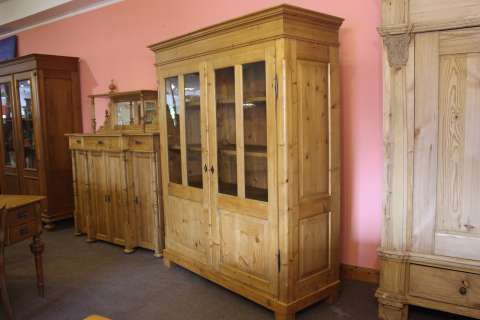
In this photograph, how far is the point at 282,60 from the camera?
7.47 ft

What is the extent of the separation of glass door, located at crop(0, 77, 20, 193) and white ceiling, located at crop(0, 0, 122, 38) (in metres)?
0.90

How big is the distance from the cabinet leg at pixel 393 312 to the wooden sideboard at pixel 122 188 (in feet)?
6.65

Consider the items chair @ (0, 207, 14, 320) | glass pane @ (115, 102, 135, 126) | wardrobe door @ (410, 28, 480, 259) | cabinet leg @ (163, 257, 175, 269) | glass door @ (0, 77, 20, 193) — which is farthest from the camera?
glass door @ (0, 77, 20, 193)

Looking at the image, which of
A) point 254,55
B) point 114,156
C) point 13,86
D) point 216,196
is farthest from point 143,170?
point 13,86

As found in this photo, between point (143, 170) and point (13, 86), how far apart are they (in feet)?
8.32

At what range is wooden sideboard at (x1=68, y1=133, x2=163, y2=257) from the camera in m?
3.66

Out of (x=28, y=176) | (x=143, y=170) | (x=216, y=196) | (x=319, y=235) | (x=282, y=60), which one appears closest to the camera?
(x=282, y=60)

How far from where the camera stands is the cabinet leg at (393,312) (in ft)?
7.72

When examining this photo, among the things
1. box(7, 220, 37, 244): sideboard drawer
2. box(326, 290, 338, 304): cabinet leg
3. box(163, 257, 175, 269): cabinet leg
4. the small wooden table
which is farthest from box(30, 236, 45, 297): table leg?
box(326, 290, 338, 304): cabinet leg

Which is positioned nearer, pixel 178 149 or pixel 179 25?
pixel 178 149

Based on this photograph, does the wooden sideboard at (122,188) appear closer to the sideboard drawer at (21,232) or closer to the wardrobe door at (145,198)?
the wardrobe door at (145,198)

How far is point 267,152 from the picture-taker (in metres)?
2.43

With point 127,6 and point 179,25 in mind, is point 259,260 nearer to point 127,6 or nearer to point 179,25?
point 179,25

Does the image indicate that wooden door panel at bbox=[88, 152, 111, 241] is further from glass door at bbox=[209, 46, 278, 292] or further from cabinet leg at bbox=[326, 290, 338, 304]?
cabinet leg at bbox=[326, 290, 338, 304]
